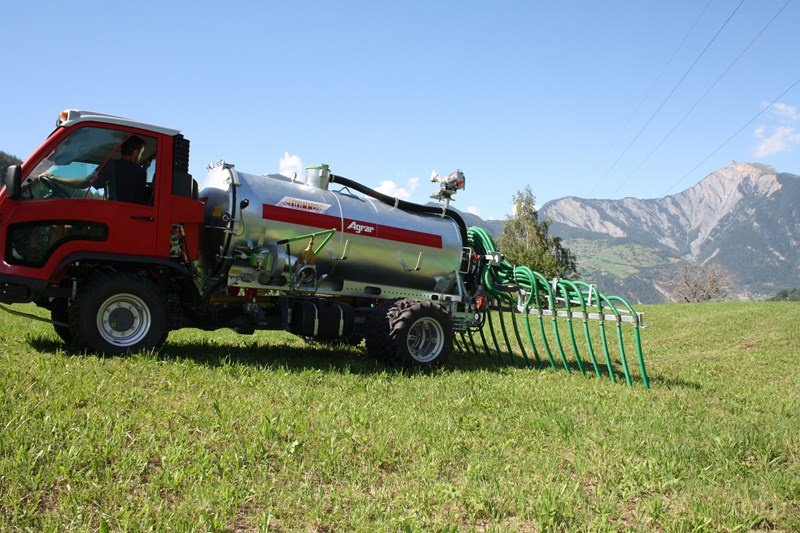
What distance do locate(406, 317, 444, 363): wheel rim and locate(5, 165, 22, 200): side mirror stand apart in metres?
5.72

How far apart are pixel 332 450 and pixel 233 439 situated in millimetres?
812

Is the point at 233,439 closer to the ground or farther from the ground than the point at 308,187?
closer to the ground

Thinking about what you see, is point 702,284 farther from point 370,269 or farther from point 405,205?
point 370,269

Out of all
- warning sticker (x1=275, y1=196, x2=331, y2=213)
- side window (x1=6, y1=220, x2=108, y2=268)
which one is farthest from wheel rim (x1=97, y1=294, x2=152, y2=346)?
warning sticker (x1=275, y1=196, x2=331, y2=213)

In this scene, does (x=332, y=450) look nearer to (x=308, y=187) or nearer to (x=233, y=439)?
(x=233, y=439)

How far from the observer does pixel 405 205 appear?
11.1m

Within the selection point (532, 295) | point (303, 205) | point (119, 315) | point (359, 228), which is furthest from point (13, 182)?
point (532, 295)

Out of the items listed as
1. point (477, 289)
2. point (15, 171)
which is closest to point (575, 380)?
point (477, 289)

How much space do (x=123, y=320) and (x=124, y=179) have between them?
1.79 m

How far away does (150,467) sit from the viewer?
4.57 metres

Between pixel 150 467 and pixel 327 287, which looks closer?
pixel 150 467

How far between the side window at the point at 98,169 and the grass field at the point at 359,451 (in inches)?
79.3

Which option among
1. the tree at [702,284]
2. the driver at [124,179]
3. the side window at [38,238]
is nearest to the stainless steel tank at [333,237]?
the driver at [124,179]

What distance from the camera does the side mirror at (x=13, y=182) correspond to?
7367 mm
